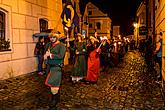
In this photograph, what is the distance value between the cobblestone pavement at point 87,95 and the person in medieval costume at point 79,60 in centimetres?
51

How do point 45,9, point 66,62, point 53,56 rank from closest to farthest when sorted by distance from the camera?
point 53,56, point 45,9, point 66,62

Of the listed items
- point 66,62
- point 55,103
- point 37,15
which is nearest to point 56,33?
point 55,103

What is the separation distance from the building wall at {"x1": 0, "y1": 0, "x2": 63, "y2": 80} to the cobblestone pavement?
2.63 feet

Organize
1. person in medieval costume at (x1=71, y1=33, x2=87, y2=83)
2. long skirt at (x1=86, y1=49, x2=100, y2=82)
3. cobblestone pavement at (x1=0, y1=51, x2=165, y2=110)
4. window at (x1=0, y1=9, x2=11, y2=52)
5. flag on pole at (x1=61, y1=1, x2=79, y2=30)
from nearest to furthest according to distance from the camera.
Answer: cobblestone pavement at (x1=0, y1=51, x2=165, y2=110), person in medieval costume at (x1=71, y1=33, x2=87, y2=83), long skirt at (x1=86, y1=49, x2=100, y2=82), window at (x1=0, y1=9, x2=11, y2=52), flag on pole at (x1=61, y1=1, x2=79, y2=30)

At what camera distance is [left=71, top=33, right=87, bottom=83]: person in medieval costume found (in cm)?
1102

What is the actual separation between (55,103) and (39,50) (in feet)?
Result: 23.6

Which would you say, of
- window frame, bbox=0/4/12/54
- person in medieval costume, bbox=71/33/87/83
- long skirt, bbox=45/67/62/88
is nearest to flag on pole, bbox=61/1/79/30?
window frame, bbox=0/4/12/54

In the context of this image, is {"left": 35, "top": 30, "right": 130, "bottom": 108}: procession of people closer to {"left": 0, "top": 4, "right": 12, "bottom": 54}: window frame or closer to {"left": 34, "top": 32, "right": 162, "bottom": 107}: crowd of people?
{"left": 34, "top": 32, "right": 162, "bottom": 107}: crowd of people

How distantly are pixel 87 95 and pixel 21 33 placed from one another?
18.8ft

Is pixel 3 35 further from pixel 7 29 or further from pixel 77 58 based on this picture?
pixel 77 58

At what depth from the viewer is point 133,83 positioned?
1142 cm

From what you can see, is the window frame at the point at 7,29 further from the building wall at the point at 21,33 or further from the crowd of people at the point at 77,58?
the crowd of people at the point at 77,58

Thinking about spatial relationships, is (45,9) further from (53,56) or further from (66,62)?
(53,56)

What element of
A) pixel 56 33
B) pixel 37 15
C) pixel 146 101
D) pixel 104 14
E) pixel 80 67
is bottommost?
pixel 146 101
